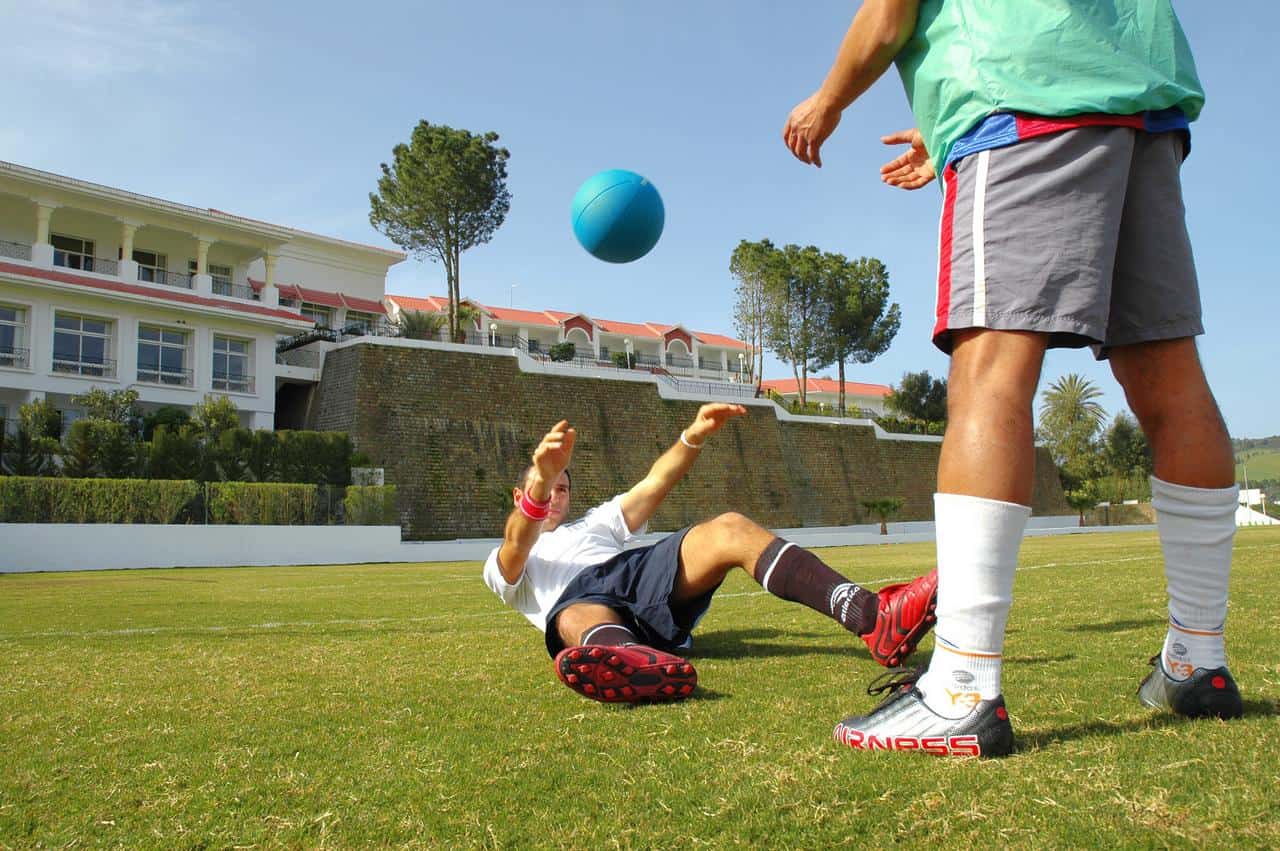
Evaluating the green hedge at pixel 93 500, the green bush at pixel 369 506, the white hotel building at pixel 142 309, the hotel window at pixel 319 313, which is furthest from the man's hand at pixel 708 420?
the hotel window at pixel 319 313

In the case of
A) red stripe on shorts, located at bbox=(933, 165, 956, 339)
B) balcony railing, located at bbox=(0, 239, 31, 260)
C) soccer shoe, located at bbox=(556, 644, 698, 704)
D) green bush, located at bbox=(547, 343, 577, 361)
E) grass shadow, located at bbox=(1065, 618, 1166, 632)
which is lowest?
grass shadow, located at bbox=(1065, 618, 1166, 632)

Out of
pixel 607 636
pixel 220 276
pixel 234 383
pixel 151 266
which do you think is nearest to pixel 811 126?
pixel 607 636

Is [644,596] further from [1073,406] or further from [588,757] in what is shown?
[1073,406]

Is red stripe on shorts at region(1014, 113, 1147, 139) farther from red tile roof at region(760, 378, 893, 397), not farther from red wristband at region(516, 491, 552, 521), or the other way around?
red tile roof at region(760, 378, 893, 397)

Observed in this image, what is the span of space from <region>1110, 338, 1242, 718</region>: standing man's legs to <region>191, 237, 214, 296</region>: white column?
124 feet

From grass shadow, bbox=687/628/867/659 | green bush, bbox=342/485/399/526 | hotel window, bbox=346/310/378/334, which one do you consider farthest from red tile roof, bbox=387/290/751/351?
grass shadow, bbox=687/628/867/659

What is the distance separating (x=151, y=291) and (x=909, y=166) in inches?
1427

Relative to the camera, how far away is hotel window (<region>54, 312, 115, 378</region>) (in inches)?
1243

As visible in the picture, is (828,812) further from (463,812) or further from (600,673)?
(600,673)

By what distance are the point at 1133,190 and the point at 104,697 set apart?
3.39 m

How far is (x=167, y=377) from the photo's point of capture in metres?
33.7

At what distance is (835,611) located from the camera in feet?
10.0

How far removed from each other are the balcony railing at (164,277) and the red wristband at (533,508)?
36.8 metres

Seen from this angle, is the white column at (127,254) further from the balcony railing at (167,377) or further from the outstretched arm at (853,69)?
the outstretched arm at (853,69)
